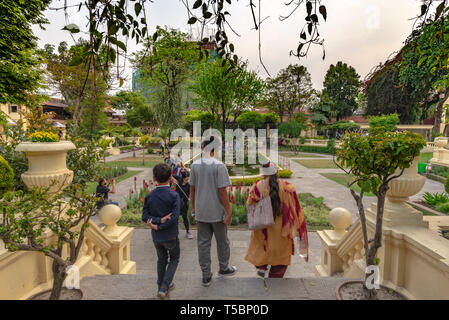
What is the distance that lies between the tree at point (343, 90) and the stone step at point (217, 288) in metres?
40.6

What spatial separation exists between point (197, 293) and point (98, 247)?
1.73 m

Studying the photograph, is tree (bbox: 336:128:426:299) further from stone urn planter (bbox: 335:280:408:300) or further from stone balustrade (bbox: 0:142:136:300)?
stone balustrade (bbox: 0:142:136:300)

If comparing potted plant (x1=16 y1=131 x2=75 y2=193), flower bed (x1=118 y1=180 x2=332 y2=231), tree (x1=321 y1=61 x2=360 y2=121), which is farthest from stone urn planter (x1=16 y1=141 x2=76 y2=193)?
tree (x1=321 y1=61 x2=360 y2=121)

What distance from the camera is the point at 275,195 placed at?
2.84 m

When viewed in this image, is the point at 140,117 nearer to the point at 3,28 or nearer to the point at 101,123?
the point at 101,123

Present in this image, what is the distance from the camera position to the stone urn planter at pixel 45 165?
2.61 metres

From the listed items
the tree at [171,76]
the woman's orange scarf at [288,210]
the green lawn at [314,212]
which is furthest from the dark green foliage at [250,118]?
the woman's orange scarf at [288,210]

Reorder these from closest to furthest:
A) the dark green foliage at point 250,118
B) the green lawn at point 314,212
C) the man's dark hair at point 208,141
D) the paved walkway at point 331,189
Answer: the man's dark hair at point 208,141 → the green lawn at point 314,212 → the paved walkway at point 331,189 → the dark green foliage at point 250,118

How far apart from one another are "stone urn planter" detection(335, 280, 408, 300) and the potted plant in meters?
3.07

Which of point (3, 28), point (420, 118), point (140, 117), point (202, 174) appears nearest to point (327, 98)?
point (420, 118)

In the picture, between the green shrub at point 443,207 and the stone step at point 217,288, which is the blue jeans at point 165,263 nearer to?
the stone step at point 217,288

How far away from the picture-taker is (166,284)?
8.41 feet

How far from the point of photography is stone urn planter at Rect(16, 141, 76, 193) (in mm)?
2613

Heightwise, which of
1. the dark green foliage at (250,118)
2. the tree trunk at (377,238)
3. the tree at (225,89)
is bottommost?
the tree trunk at (377,238)
